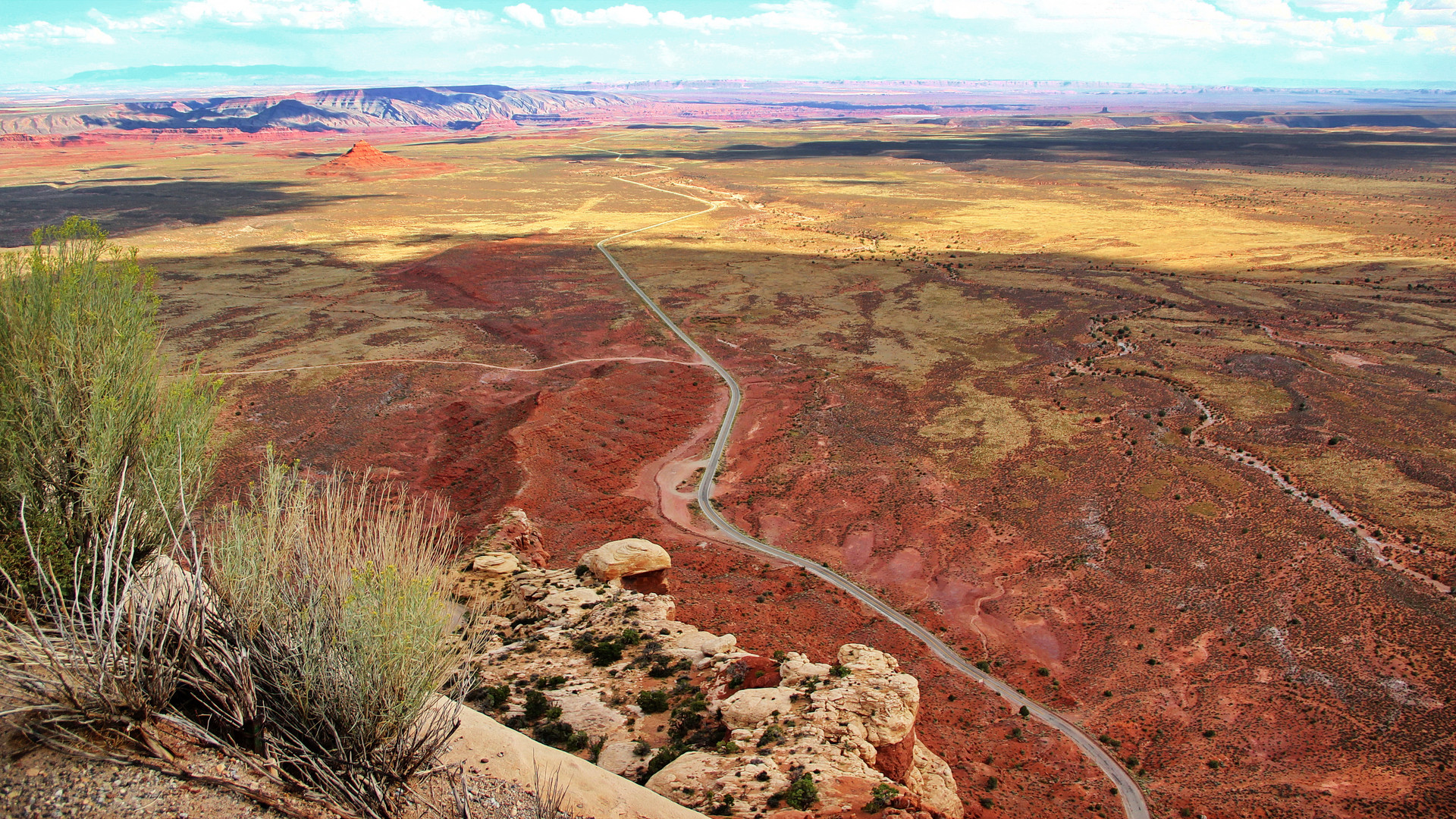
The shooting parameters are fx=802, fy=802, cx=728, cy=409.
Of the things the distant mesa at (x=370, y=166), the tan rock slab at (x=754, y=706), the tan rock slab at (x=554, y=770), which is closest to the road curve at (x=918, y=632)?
the tan rock slab at (x=754, y=706)

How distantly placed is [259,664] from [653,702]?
8.78m

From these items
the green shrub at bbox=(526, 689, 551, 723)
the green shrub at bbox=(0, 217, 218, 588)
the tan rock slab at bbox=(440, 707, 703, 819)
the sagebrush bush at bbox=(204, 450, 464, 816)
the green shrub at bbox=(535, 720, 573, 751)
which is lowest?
the green shrub at bbox=(526, 689, 551, 723)

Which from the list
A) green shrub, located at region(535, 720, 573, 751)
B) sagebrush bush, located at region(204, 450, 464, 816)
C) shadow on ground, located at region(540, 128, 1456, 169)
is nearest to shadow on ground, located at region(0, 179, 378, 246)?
shadow on ground, located at region(540, 128, 1456, 169)

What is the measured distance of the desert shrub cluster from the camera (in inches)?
380

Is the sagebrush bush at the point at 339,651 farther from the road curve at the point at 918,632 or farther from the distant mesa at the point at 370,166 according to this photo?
the distant mesa at the point at 370,166

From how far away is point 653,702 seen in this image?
17.6 metres

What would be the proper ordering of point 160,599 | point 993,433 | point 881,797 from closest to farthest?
point 160,599 < point 881,797 < point 993,433

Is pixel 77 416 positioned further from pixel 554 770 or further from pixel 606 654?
pixel 606 654

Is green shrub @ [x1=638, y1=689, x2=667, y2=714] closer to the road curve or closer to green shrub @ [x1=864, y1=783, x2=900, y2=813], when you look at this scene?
green shrub @ [x1=864, y1=783, x2=900, y2=813]

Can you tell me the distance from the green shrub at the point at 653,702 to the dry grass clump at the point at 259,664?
21.1 feet

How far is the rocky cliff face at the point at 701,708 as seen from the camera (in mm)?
14414

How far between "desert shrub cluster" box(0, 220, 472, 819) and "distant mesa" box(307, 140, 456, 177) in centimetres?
15303

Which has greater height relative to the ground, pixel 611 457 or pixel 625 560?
pixel 625 560


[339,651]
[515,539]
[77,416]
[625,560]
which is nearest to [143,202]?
[515,539]
